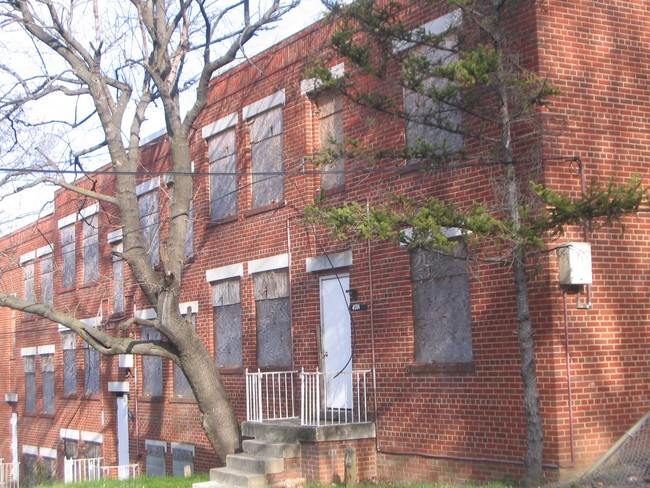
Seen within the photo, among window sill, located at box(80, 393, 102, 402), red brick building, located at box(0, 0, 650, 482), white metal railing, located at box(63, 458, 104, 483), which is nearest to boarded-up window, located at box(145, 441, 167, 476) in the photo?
red brick building, located at box(0, 0, 650, 482)

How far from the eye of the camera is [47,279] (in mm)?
30578

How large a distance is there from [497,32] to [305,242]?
6.47 metres

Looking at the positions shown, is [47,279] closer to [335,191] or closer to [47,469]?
[47,469]

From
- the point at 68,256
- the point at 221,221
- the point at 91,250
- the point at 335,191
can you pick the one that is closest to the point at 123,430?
the point at 91,250

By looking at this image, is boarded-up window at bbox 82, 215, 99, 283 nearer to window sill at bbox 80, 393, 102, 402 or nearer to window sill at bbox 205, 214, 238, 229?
window sill at bbox 80, 393, 102, 402

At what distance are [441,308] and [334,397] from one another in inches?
125

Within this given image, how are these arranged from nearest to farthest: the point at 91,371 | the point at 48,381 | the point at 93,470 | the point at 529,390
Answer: the point at 529,390, the point at 93,470, the point at 91,371, the point at 48,381

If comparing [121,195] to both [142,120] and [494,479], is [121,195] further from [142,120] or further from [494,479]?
[494,479]

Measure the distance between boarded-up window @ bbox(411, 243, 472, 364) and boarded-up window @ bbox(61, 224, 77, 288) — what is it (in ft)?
53.5

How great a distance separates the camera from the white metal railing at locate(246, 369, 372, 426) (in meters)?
14.9

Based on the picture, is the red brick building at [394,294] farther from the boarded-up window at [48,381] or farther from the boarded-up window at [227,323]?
the boarded-up window at [48,381]

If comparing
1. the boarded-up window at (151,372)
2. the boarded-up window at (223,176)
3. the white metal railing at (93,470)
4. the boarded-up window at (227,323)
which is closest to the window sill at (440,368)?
the boarded-up window at (227,323)

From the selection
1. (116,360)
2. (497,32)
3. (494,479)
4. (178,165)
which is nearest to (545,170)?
(497,32)

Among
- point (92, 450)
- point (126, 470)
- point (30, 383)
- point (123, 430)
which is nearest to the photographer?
point (126, 470)
